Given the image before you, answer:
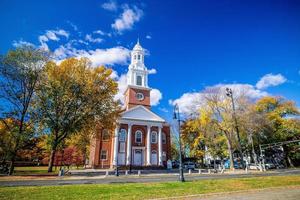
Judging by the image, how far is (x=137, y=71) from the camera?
153ft

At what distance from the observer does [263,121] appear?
33.2 meters

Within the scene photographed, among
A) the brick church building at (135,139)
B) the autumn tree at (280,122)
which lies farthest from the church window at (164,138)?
the autumn tree at (280,122)

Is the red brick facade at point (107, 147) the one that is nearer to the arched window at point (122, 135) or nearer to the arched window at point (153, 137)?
the arched window at point (153, 137)

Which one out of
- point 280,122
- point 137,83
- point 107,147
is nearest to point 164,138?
point 107,147

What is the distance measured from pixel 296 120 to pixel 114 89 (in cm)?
3531

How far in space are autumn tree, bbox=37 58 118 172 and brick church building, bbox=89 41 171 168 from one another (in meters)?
9.65

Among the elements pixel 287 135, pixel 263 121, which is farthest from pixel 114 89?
pixel 287 135

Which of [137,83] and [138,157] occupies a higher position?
[137,83]

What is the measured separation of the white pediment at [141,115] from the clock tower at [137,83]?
3066 millimetres

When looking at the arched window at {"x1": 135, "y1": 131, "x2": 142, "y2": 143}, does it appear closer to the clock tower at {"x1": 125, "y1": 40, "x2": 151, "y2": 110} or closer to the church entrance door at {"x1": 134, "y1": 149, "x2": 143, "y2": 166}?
the church entrance door at {"x1": 134, "y1": 149, "x2": 143, "y2": 166}

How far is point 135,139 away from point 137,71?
16.1 meters

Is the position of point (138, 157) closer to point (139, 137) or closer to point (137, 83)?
point (139, 137)

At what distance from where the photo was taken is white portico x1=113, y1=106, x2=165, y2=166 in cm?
3745

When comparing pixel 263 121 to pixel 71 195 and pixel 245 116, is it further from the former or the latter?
pixel 71 195
